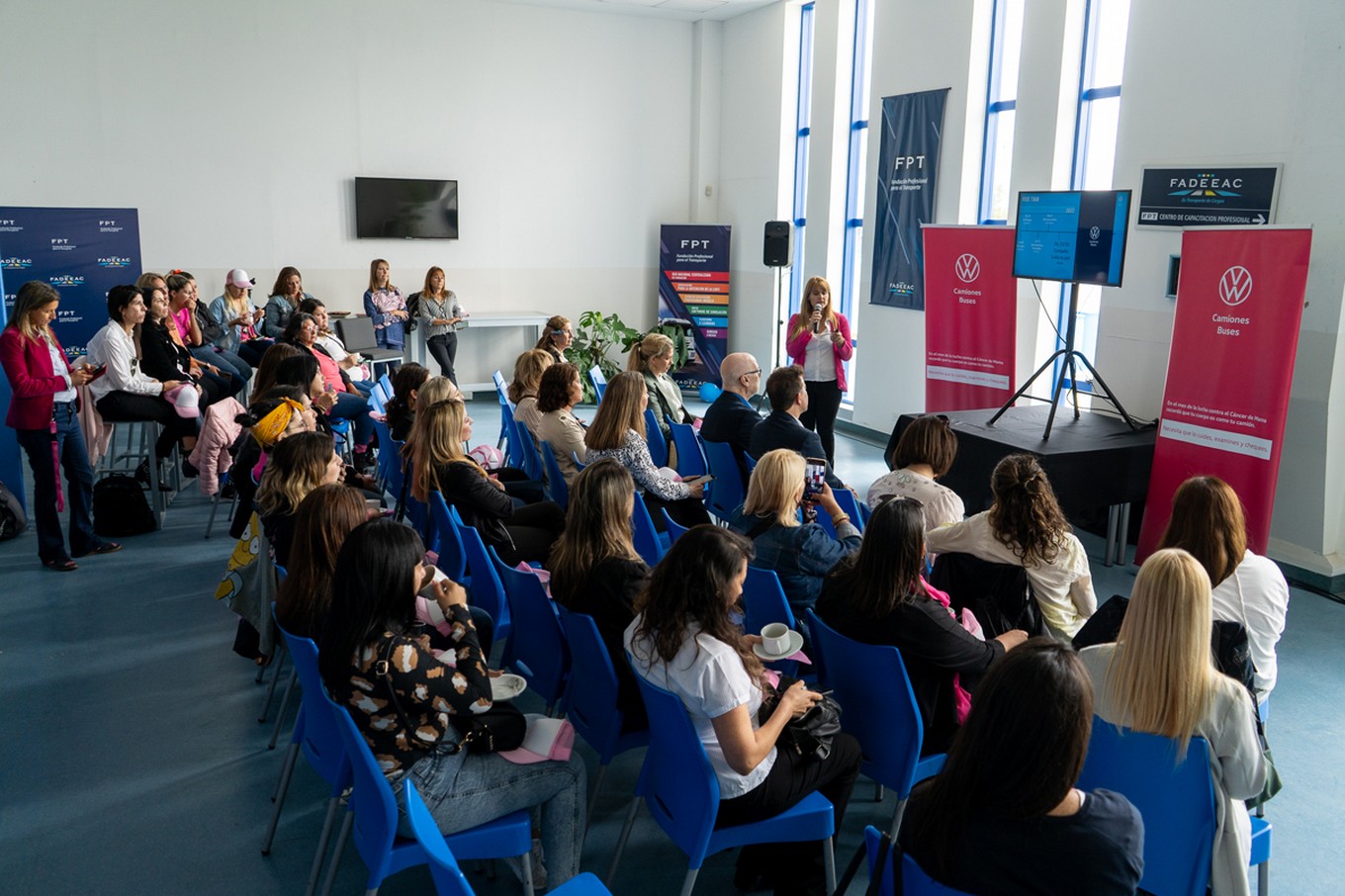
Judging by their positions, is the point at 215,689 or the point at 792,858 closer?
the point at 792,858

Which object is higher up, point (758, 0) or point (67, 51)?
point (758, 0)

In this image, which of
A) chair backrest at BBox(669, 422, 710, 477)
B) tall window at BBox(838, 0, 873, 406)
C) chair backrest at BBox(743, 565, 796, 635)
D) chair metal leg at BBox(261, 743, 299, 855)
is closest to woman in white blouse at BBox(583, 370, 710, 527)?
chair backrest at BBox(669, 422, 710, 477)

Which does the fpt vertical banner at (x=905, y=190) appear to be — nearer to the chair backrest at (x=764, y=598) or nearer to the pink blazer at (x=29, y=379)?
the chair backrest at (x=764, y=598)

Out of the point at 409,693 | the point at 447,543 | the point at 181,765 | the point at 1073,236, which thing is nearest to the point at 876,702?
the point at 409,693

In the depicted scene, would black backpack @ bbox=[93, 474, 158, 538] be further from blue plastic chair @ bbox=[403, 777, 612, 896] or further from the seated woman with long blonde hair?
the seated woman with long blonde hair

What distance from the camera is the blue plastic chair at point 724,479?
5566 millimetres

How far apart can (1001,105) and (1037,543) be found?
5740 millimetres

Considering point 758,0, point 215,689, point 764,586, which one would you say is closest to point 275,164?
point 758,0

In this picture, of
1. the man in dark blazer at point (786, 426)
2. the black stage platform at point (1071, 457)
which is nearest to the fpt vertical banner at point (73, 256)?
the man in dark blazer at point (786, 426)

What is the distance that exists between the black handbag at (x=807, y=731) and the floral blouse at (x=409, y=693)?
28.9 inches

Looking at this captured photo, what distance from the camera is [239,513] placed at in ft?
18.6

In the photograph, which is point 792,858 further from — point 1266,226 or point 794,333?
point 794,333

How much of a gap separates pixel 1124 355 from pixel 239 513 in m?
5.66

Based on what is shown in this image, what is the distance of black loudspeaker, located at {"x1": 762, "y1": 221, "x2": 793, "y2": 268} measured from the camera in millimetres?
10219
